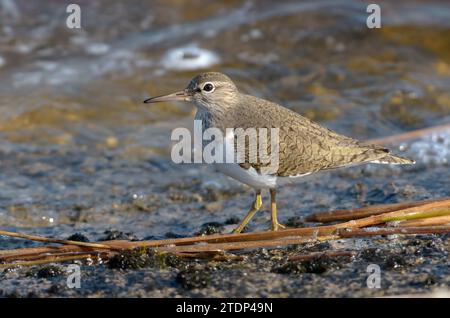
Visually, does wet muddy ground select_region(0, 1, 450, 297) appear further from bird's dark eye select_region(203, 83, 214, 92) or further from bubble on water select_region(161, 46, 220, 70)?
bird's dark eye select_region(203, 83, 214, 92)

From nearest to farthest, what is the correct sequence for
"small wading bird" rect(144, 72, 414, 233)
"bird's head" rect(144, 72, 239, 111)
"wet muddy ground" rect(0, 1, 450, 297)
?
"wet muddy ground" rect(0, 1, 450, 297) → "small wading bird" rect(144, 72, 414, 233) → "bird's head" rect(144, 72, 239, 111)

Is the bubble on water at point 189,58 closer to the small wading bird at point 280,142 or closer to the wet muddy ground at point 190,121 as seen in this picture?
the wet muddy ground at point 190,121

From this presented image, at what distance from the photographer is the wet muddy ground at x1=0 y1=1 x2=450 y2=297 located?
5.04 metres

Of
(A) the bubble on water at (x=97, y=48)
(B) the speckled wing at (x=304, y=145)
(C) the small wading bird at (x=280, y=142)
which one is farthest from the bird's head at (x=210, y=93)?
(A) the bubble on water at (x=97, y=48)

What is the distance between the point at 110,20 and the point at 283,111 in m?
8.82

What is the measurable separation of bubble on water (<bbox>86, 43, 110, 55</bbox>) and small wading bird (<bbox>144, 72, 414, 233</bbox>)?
665 centimetres

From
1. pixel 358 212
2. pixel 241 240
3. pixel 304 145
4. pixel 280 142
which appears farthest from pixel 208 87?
pixel 358 212

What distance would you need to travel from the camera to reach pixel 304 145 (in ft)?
20.0

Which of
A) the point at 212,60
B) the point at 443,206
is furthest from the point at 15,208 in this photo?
the point at 212,60

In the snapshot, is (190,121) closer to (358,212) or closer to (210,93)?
(210,93)

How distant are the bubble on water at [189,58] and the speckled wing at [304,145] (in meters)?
5.81

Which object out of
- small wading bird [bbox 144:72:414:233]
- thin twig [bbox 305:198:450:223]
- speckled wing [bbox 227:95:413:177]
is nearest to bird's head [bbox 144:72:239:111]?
small wading bird [bbox 144:72:414:233]

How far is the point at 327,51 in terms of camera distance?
12.5m

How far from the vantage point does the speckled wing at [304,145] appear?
6.02 metres
